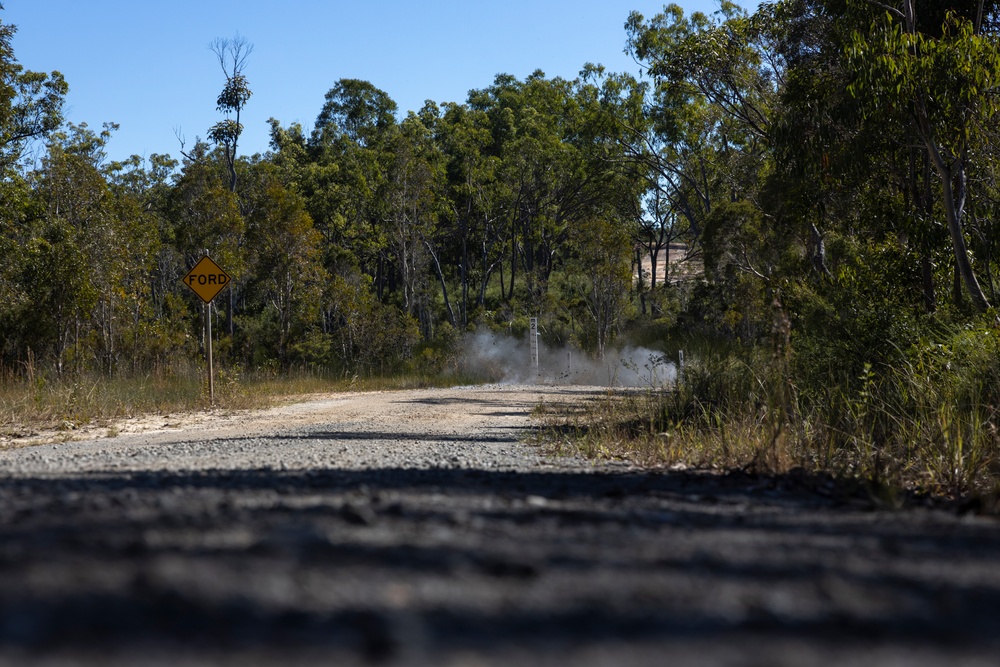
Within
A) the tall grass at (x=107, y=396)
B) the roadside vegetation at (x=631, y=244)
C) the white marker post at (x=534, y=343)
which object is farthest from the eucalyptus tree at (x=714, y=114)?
the tall grass at (x=107, y=396)

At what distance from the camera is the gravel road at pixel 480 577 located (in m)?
1.92

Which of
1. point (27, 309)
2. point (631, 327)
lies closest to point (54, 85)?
point (27, 309)

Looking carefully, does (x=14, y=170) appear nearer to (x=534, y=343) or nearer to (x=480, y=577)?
(x=534, y=343)

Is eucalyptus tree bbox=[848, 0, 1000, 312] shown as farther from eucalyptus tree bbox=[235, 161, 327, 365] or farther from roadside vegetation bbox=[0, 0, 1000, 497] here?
eucalyptus tree bbox=[235, 161, 327, 365]

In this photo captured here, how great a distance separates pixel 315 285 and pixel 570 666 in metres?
34.5

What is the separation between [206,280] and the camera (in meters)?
17.8

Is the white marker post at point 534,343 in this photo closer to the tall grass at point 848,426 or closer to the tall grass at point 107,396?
the tall grass at point 107,396

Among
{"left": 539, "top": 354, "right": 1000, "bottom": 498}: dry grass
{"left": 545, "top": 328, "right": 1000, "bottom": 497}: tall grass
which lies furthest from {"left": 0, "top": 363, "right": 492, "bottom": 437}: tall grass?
{"left": 539, "top": 354, "right": 1000, "bottom": 498}: dry grass

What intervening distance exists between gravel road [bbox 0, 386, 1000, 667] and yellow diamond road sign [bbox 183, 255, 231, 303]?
1288cm

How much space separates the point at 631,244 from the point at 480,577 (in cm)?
3478

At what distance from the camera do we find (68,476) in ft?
20.3

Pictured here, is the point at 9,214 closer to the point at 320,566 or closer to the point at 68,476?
the point at 68,476

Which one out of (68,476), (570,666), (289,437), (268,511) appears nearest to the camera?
(570,666)

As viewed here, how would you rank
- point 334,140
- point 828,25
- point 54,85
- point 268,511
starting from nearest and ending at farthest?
point 268,511
point 828,25
point 54,85
point 334,140
